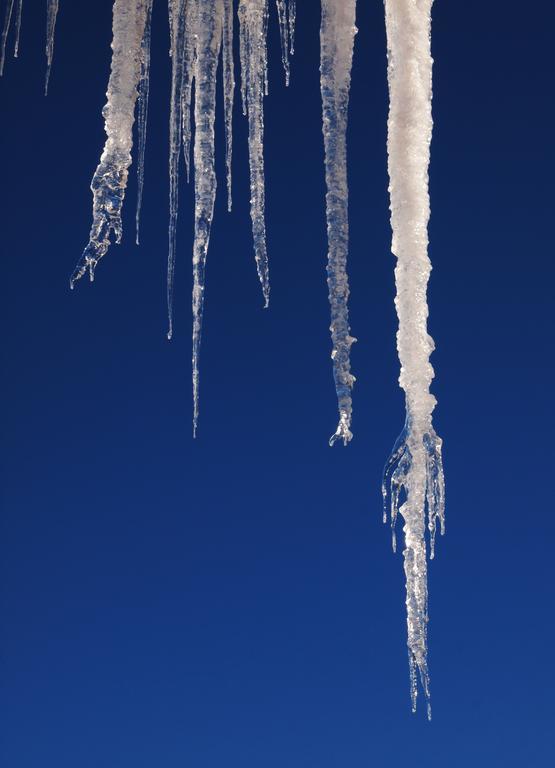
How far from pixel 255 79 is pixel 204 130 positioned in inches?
5.3

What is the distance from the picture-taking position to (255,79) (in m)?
1.53

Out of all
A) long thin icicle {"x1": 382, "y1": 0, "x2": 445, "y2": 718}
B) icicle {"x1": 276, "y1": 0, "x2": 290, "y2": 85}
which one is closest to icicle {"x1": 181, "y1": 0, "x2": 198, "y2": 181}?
icicle {"x1": 276, "y1": 0, "x2": 290, "y2": 85}

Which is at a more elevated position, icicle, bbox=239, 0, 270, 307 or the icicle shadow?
icicle, bbox=239, 0, 270, 307

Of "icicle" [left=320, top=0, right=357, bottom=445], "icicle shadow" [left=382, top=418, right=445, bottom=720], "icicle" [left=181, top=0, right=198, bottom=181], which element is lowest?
"icicle shadow" [left=382, top=418, right=445, bottom=720]

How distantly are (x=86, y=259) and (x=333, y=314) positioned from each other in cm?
36

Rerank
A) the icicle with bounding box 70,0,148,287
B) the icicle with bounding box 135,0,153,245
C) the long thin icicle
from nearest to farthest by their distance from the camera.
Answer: the long thin icicle
the icicle with bounding box 70,0,148,287
the icicle with bounding box 135,0,153,245

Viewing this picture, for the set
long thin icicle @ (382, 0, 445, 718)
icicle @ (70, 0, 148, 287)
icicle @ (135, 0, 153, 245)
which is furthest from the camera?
icicle @ (135, 0, 153, 245)

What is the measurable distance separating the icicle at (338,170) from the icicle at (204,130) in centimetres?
16

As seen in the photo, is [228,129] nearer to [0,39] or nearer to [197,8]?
[197,8]

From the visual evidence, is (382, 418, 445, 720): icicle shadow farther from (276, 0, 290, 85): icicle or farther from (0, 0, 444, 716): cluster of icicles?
(276, 0, 290, 85): icicle

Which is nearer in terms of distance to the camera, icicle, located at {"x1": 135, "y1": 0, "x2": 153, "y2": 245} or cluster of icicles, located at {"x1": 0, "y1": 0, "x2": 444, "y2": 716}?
cluster of icicles, located at {"x1": 0, "y1": 0, "x2": 444, "y2": 716}

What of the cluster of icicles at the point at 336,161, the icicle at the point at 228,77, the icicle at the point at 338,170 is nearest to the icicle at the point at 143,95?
the cluster of icicles at the point at 336,161

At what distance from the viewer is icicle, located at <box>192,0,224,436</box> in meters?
1.46

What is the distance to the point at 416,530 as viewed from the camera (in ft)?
4.45
